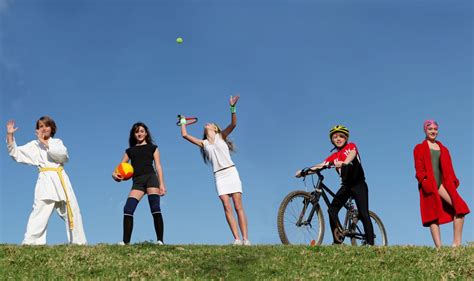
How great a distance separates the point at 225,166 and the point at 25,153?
14.8ft

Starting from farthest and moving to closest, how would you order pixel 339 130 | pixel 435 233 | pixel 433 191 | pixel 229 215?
pixel 339 130 → pixel 435 233 → pixel 433 191 → pixel 229 215

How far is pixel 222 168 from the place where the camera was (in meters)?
13.4

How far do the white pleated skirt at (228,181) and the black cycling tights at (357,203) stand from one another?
2279mm

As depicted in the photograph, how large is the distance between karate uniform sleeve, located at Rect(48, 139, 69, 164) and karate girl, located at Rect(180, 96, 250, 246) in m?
2.72

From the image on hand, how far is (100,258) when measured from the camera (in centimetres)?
1083

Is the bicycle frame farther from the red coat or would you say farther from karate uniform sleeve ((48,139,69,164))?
karate uniform sleeve ((48,139,69,164))

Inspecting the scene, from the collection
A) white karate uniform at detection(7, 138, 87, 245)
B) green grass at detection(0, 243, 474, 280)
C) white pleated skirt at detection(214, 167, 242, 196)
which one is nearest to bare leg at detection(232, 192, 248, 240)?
white pleated skirt at detection(214, 167, 242, 196)

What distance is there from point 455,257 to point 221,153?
5412mm

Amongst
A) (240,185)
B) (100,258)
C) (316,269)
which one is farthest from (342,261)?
(100,258)

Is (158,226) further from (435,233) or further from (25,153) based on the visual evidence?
(435,233)

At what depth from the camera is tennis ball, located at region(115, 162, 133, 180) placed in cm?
1294

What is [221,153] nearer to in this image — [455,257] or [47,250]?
[47,250]

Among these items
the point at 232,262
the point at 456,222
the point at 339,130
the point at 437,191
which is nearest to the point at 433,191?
the point at 437,191

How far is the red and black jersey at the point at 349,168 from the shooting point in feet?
45.2
